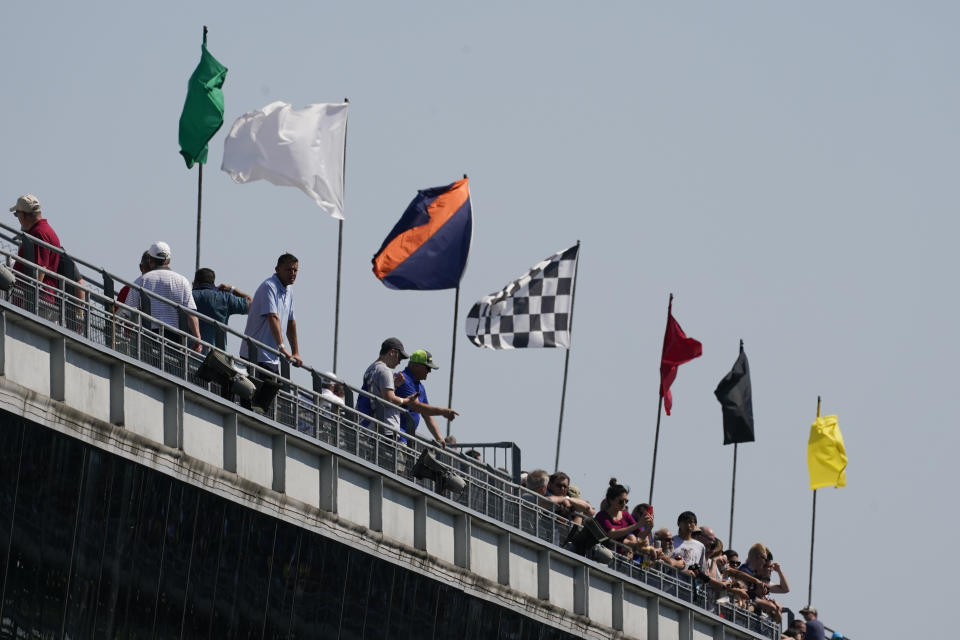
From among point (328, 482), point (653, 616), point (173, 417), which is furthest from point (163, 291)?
point (653, 616)

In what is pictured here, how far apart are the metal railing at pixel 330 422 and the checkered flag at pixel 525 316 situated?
572 cm

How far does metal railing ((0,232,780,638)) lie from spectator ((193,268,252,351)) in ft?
1.60

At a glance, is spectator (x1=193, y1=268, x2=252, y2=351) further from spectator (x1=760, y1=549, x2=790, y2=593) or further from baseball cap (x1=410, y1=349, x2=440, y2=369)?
spectator (x1=760, y1=549, x2=790, y2=593)

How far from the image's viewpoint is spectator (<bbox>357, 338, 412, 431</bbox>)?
25156mm

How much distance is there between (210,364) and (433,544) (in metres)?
5.26

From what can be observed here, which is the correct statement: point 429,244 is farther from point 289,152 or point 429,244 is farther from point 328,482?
point 328,482

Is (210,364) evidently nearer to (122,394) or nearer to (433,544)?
(122,394)

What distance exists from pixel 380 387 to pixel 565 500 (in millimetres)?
4136

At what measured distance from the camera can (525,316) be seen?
3578cm

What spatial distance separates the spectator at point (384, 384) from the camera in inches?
990

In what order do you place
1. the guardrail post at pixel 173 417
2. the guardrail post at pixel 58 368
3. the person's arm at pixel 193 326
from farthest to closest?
the person's arm at pixel 193 326 < the guardrail post at pixel 173 417 < the guardrail post at pixel 58 368

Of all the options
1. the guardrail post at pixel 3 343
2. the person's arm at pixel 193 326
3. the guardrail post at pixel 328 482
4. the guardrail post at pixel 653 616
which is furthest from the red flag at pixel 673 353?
the guardrail post at pixel 3 343

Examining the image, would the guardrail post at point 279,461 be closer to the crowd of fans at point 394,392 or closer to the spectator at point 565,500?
the crowd of fans at point 394,392

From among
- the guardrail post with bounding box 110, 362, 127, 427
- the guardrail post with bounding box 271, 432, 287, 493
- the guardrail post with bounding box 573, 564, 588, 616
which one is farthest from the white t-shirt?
the guardrail post with bounding box 110, 362, 127, 427
